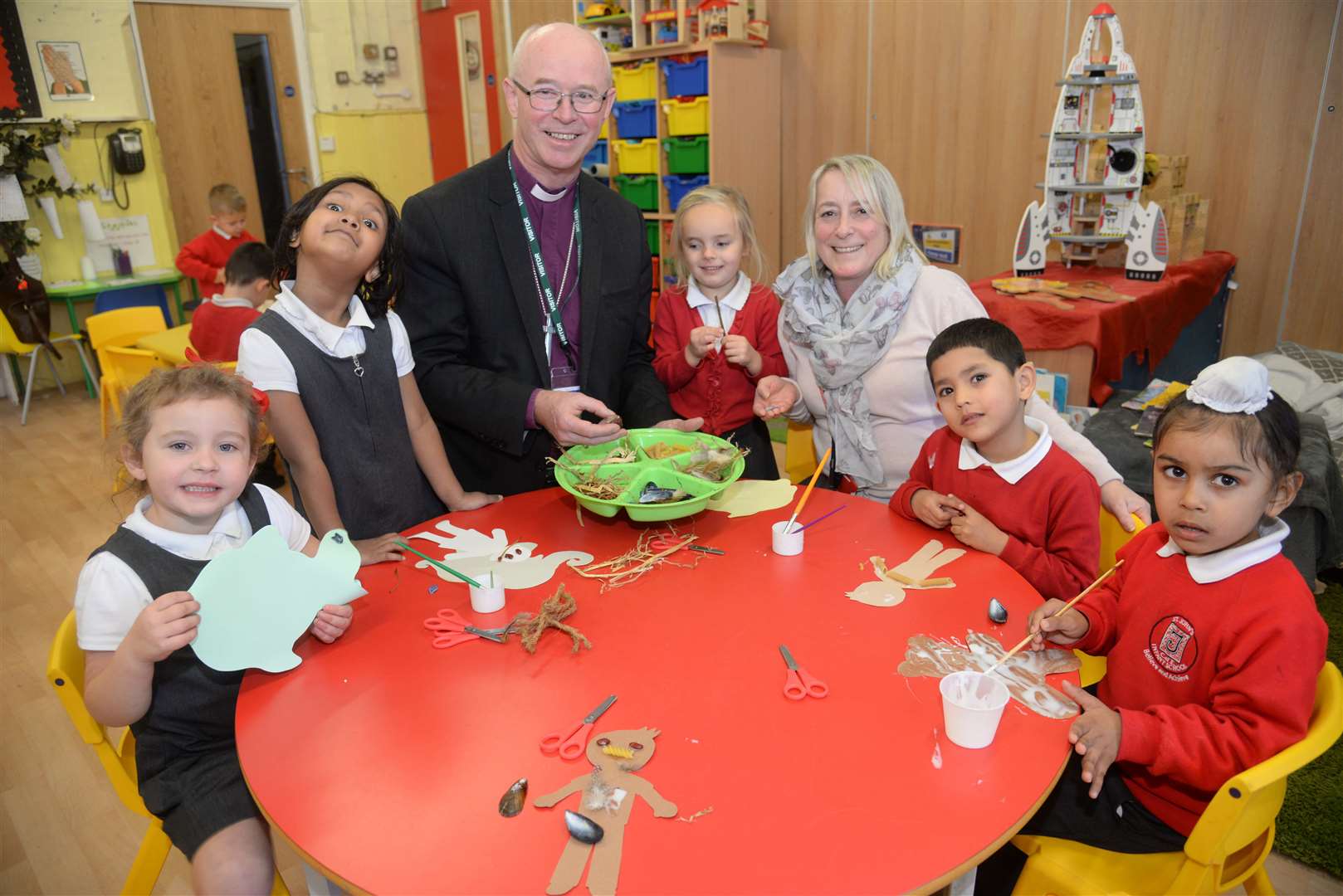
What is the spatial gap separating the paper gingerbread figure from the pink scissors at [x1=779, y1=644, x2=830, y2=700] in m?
0.21

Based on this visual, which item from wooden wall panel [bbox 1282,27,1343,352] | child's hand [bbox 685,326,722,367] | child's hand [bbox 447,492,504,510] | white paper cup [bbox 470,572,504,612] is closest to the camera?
white paper cup [bbox 470,572,504,612]

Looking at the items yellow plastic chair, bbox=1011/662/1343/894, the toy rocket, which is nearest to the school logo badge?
yellow plastic chair, bbox=1011/662/1343/894

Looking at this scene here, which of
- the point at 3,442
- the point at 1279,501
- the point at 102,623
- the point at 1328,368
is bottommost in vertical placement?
the point at 3,442

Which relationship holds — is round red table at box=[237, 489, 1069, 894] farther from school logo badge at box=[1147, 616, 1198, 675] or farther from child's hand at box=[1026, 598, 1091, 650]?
school logo badge at box=[1147, 616, 1198, 675]

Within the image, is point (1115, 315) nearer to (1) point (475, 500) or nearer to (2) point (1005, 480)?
(2) point (1005, 480)

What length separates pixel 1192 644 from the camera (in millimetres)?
1352

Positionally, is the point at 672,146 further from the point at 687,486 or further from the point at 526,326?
the point at 687,486

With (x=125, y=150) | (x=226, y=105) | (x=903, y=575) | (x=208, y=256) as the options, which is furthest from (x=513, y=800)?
(x=226, y=105)

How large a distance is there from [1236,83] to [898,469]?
136 inches

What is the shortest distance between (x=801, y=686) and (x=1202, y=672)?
627 millimetres

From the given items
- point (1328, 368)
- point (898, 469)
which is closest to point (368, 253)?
point (898, 469)

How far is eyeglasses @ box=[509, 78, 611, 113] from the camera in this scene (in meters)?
2.14

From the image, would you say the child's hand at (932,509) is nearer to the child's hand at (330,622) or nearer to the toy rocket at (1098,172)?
the child's hand at (330,622)

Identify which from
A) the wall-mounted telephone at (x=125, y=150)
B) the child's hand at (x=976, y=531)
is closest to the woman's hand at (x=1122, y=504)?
the child's hand at (x=976, y=531)
